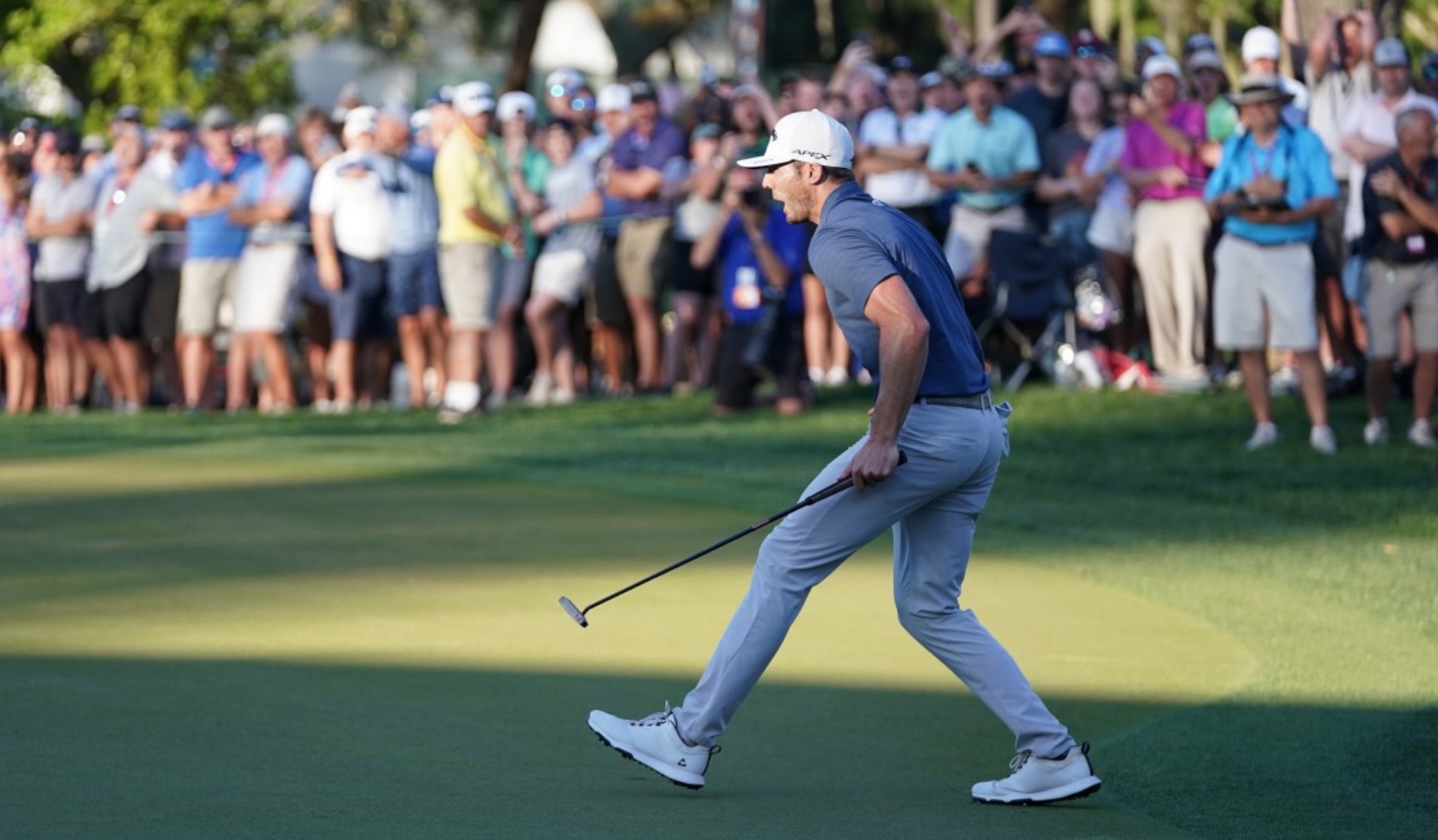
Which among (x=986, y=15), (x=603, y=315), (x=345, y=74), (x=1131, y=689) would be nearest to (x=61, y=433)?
(x=603, y=315)

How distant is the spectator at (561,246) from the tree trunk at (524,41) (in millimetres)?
19180

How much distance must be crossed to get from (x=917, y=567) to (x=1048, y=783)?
2.36 feet

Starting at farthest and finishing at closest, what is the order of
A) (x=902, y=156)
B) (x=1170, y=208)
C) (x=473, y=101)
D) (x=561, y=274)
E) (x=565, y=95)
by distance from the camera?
(x=565, y=95), (x=561, y=274), (x=902, y=156), (x=1170, y=208), (x=473, y=101)

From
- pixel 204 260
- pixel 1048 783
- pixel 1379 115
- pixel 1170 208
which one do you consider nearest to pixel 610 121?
pixel 204 260

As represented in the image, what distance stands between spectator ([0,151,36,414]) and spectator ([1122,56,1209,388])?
8.81 meters

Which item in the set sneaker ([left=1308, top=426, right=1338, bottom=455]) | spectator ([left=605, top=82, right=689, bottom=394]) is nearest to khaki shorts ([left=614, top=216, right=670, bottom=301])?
spectator ([left=605, top=82, right=689, bottom=394])

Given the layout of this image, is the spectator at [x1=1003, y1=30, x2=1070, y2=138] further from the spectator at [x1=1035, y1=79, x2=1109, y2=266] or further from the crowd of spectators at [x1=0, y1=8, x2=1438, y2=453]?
the spectator at [x1=1035, y1=79, x2=1109, y2=266]

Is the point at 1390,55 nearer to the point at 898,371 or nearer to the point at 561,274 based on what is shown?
the point at 561,274

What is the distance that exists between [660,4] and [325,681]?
40.5m

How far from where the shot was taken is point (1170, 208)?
55.9ft

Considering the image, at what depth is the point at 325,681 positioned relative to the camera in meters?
8.09

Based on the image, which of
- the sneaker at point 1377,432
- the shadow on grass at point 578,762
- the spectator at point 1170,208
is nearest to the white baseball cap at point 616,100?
the spectator at point 1170,208

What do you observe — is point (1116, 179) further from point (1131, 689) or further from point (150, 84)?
point (150, 84)

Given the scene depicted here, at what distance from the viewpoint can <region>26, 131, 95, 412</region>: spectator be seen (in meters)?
18.3
